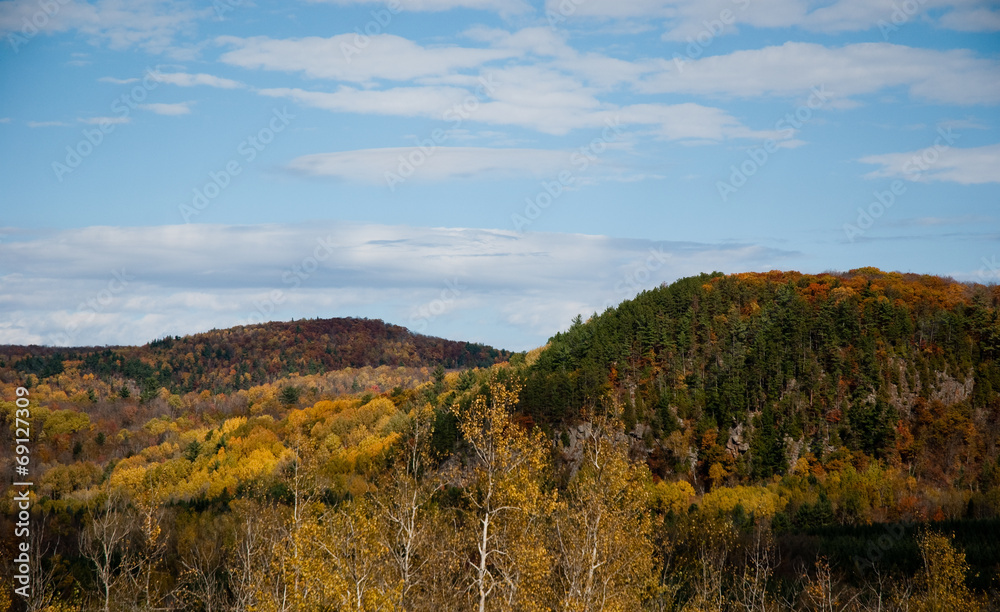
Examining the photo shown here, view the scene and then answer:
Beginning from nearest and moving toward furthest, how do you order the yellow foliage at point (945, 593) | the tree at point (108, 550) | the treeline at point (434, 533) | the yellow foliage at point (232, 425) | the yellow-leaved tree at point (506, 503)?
the yellow-leaved tree at point (506, 503) → the treeline at point (434, 533) → the yellow foliage at point (945, 593) → the tree at point (108, 550) → the yellow foliage at point (232, 425)

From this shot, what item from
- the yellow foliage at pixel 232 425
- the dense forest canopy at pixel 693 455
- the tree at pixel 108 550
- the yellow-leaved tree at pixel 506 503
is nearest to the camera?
the yellow-leaved tree at pixel 506 503

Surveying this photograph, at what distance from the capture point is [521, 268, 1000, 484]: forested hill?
130 meters

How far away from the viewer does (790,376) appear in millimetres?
143625

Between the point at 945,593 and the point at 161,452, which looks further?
the point at 161,452

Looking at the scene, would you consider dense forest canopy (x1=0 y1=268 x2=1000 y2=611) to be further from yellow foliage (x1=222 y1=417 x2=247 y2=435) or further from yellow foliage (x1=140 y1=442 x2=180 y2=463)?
yellow foliage (x1=222 y1=417 x2=247 y2=435)

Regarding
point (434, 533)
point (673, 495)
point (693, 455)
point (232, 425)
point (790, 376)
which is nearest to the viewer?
point (434, 533)

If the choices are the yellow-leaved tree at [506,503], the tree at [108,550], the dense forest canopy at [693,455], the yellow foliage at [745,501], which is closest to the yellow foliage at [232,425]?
the dense forest canopy at [693,455]

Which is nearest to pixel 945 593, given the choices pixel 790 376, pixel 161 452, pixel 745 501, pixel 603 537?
pixel 603 537

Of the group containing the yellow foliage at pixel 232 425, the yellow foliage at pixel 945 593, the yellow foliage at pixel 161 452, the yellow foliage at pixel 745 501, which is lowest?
the yellow foliage at pixel 745 501

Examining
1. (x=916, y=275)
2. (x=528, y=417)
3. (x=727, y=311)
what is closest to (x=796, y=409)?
(x=727, y=311)

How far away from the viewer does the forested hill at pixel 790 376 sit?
425 ft

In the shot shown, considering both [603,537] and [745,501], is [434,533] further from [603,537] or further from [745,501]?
[745,501]

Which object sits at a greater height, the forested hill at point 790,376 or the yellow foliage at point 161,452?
the forested hill at point 790,376

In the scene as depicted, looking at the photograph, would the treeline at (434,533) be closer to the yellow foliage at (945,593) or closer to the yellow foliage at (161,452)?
the yellow foliage at (945,593)
